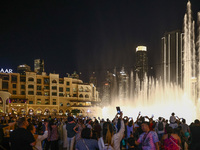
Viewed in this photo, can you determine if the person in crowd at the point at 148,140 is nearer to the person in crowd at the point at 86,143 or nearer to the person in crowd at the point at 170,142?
the person in crowd at the point at 170,142

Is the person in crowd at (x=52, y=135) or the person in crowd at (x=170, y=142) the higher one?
the person in crowd at (x=170, y=142)

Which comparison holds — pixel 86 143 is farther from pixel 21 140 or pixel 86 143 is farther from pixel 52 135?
pixel 52 135

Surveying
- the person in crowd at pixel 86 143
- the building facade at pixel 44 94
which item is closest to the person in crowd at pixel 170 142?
the person in crowd at pixel 86 143

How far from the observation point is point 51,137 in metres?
11.7

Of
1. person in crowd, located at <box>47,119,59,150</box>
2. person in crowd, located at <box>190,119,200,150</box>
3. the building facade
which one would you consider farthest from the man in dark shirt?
the building facade

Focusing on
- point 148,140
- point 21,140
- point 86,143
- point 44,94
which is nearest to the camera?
point 86,143

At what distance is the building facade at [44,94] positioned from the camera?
80312 millimetres

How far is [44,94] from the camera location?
287 ft

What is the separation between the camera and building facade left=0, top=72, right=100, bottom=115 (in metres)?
80.3

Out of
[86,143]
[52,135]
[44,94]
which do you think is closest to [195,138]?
[86,143]

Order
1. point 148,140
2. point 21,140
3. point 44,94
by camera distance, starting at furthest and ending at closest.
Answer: point 44,94
point 148,140
point 21,140

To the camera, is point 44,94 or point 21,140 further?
point 44,94

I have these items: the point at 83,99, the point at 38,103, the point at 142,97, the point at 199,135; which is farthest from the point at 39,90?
the point at 199,135

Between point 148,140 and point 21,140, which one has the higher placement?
point 21,140
